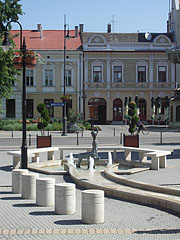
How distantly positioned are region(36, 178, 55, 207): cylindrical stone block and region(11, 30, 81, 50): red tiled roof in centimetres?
4179

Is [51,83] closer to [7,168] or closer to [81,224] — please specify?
[7,168]

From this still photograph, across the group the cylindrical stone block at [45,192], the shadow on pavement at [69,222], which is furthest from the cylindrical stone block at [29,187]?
the shadow on pavement at [69,222]

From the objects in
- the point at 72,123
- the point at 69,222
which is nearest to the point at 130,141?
the point at 69,222

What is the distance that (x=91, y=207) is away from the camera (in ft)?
25.8

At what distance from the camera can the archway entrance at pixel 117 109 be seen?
166 feet

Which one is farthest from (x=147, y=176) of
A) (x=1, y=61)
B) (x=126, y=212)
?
(x=1, y=61)

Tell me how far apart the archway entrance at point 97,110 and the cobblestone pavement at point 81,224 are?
132 ft

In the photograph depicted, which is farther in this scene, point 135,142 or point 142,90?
point 142,90

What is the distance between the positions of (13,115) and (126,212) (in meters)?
42.2

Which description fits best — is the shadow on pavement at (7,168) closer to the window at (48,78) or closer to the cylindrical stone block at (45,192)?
the cylindrical stone block at (45,192)

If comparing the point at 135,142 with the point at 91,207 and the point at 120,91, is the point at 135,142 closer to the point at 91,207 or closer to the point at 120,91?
the point at 91,207

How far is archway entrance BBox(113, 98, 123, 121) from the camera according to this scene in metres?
50.5

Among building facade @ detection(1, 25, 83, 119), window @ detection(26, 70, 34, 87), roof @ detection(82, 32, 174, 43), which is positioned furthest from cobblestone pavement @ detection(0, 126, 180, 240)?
roof @ detection(82, 32, 174, 43)

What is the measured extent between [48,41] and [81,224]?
45.3 meters
